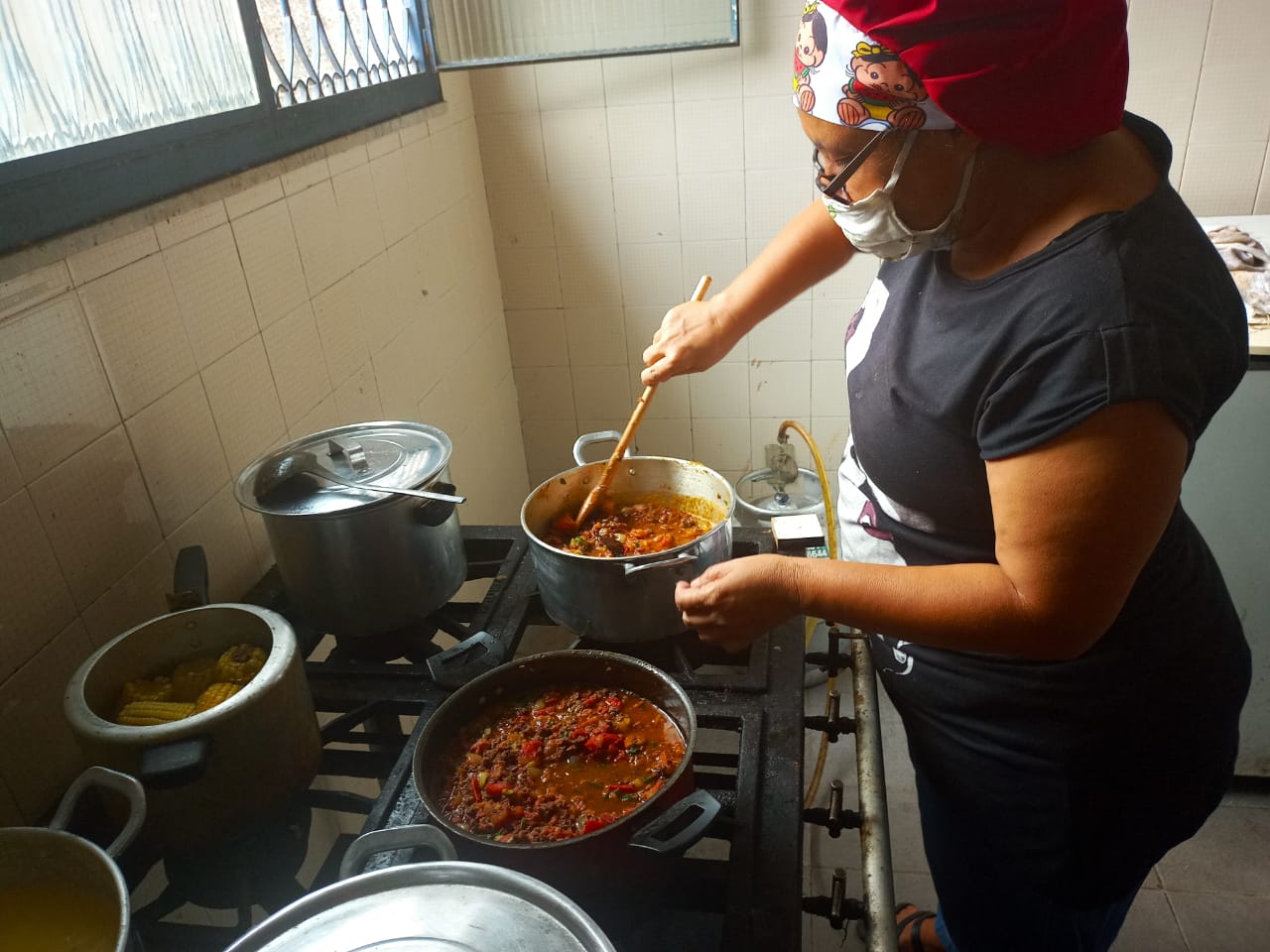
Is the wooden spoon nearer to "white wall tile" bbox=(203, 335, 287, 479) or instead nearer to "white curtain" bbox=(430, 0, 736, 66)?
"white wall tile" bbox=(203, 335, 287, 479)

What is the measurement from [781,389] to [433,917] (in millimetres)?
1991

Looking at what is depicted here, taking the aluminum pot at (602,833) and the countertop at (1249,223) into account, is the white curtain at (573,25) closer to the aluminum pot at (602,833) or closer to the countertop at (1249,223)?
the countertop at (1249,223)

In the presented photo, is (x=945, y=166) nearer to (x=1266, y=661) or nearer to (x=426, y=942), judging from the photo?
(x=426, y=942)

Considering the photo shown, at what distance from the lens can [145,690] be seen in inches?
35.2

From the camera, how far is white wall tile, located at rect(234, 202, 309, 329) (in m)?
1.28

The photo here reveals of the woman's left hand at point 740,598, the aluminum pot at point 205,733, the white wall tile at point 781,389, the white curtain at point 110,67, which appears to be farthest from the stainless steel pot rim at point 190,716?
the white wall tile at point 781,389

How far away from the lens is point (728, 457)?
8.43 ft

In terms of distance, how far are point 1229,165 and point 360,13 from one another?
1.95 m

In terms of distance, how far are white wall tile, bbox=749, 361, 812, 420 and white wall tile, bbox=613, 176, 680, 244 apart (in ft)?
1.45

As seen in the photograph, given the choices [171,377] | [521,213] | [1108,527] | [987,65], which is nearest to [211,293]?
[171,377]

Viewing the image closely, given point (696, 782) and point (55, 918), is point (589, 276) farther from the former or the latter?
point (55, 918)

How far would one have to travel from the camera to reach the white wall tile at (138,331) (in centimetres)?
101

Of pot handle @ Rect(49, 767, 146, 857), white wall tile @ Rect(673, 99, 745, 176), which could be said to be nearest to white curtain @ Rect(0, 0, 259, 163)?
pot handle @ Rect(49, 767, 146, 857)

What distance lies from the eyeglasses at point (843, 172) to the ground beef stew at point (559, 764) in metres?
0.58
